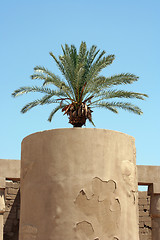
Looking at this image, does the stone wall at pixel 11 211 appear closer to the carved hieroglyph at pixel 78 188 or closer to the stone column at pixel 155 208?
the stone column at pixel 155 208

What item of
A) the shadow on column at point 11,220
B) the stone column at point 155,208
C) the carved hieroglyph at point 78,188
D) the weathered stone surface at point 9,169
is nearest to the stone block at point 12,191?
the shadow on column at point 11,220

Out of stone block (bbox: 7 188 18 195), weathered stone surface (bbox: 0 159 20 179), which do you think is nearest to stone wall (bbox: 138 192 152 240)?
stone block (bbox: 7 188 18 195)

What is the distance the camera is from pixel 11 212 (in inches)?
753

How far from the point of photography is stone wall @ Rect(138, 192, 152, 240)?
67.4 ft

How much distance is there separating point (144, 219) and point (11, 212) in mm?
6570

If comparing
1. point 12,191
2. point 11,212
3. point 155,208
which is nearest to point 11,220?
point 11,212

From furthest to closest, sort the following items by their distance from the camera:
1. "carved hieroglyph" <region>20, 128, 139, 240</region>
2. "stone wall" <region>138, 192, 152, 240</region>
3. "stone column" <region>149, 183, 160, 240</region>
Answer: "stone wall" <region>138, 192, 152, 240</region> → "stone column" <region>149, 183, 160, 240</region> → "carved hieroglyph" <region>20, 128, 139, 240</region>

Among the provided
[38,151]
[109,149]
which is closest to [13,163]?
[38,151]

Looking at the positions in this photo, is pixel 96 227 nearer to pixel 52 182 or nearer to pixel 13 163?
pixel 52 182

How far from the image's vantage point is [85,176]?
9.03 meters

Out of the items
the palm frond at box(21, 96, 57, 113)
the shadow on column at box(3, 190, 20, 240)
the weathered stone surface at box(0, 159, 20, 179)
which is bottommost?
the shadow on column at box(3, 190, 20, 240)

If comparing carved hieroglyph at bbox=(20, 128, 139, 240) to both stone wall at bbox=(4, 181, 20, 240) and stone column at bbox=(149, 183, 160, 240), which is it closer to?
stone column at bbox=(149, 183, 160, 240)

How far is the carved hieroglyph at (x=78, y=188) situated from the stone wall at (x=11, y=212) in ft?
32.2

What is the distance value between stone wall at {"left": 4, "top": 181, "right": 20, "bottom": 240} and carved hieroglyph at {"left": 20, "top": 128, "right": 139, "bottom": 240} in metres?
9.83
